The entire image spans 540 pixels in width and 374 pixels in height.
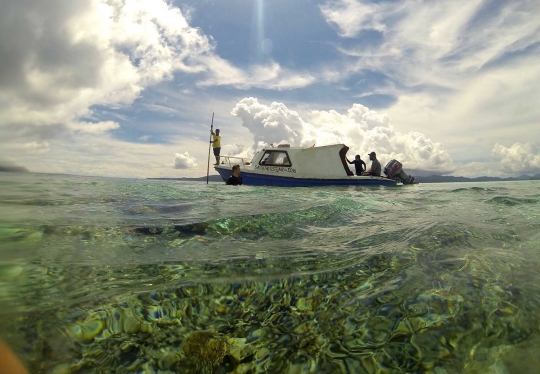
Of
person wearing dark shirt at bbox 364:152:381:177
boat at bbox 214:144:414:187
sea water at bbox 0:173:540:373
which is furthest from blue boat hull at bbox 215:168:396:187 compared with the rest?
sea water at bbox 0:173:540:373

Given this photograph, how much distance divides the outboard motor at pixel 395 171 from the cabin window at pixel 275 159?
22.4 feet

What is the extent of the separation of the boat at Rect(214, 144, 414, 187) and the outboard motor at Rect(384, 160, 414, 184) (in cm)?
99

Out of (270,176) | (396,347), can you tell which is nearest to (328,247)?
(396,347)

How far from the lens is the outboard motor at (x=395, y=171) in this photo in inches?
743

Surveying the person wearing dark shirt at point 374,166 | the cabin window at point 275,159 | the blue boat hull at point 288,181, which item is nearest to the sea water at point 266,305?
the blue boat hull at point 288,181

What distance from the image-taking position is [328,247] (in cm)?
298

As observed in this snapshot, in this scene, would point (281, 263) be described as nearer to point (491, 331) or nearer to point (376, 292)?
point (376, 292)

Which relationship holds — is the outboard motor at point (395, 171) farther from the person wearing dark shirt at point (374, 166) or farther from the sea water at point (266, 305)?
the sea water at point (266, 305)

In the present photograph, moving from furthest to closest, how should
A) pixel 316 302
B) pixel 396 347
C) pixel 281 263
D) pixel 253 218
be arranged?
1. pixel 253 218
2. pixel 281 263
3. pixel 316 302
4. pixel 396 347

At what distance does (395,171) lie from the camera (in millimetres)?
18891

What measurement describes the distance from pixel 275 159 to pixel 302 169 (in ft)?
5.66

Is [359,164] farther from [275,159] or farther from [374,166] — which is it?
[275,159]

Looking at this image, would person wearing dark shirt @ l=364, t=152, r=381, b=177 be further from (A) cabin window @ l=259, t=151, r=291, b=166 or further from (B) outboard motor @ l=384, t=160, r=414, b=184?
(A) cabin window @ l=259, t=151, r=291, b=166

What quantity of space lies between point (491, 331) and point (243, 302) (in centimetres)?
133
